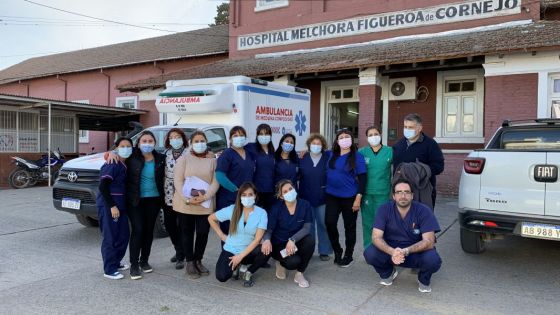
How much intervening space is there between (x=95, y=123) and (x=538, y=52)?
14.7 metres

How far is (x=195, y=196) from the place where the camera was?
4.51 m

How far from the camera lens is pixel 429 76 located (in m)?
12.6

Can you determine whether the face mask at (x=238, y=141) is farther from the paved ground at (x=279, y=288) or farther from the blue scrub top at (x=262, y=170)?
the paved ground at (x=279, y=288)

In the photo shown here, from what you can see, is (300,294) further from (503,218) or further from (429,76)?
(429,76)

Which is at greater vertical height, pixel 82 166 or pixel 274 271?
pixel 82 166

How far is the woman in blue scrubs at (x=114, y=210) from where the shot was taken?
4.37 m

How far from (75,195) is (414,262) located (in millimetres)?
4634

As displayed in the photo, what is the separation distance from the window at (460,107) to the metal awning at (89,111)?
413 inches

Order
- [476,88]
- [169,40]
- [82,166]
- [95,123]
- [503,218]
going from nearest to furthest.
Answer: [503,218], [82,166], [476,88], [95,123], [169,40]

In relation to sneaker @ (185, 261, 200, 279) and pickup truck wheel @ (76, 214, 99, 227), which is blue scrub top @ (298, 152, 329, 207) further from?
pickup truck wheel @ (76, 214, 99, 227)

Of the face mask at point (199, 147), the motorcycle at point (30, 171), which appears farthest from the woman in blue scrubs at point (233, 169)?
the motorcycle at point (30, 171)

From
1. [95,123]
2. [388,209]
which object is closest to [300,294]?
[388,209]

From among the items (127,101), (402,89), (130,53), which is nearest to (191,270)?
(402,89)

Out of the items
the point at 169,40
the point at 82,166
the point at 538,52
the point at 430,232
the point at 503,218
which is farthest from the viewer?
the point at 169,40
